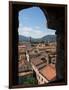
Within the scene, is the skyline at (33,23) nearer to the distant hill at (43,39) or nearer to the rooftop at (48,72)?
the distant hill at (43,39)

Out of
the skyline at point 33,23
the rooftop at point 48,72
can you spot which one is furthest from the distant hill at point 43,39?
the rooftop at point 48,72

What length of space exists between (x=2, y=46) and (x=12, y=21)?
216 millimetres

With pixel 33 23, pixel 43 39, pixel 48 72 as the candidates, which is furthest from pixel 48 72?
pixel 33 23

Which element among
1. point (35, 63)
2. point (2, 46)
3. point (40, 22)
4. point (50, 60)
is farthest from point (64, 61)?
point (2, 46)

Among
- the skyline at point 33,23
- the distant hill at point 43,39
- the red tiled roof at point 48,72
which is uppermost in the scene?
the skyline at point 33,23

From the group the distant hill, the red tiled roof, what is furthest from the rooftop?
the distant hill

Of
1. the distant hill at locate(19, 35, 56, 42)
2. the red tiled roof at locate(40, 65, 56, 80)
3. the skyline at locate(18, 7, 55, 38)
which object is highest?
the skyline at locate(18, 7, 55, 38)

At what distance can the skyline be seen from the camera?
192cm

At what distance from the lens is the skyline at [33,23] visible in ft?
→ 6.30

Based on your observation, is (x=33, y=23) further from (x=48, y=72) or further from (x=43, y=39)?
(x=48, y=72)

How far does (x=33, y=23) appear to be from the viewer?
194 cm

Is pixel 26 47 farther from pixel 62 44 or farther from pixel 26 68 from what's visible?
pixel 62 44

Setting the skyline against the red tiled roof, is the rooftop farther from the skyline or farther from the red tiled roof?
the skyline

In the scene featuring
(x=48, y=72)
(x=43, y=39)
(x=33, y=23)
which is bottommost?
(x=48, y=72)
